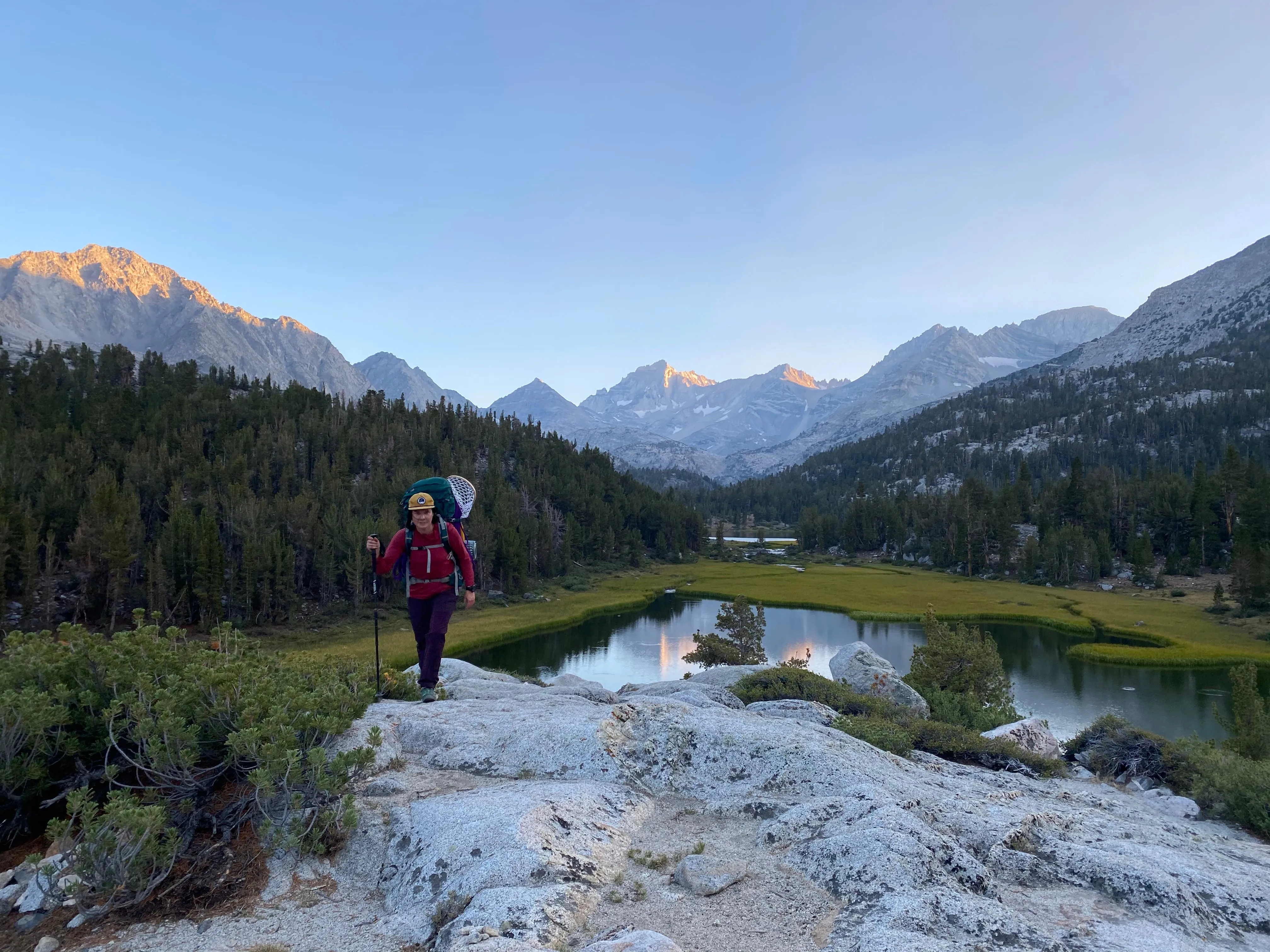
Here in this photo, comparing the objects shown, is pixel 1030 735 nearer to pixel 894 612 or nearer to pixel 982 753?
pixel 982 753

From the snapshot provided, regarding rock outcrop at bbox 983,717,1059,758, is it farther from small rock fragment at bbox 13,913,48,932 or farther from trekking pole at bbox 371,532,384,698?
small rock fragment at bbox 13,913,48,932

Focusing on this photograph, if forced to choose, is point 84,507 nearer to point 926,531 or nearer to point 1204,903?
point 1204,903

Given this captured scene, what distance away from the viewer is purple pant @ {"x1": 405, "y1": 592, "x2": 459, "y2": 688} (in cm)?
1286

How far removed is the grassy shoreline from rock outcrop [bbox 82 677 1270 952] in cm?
2492

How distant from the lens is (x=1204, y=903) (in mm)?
7090

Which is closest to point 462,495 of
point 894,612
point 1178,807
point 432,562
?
point 432,562

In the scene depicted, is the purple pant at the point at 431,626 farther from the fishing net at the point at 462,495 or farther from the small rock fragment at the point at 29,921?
the small rock fragment at the point at 29,921

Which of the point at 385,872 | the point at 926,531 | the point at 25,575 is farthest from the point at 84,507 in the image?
the point at 926,531

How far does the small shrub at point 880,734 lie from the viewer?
1306cm

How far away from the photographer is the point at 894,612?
241 feet

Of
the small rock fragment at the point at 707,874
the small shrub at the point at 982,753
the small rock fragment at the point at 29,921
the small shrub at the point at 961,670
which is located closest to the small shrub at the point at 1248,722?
the small shrub at the point at 961,670

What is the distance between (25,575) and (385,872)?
67.1 m

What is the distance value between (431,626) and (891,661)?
4982cm

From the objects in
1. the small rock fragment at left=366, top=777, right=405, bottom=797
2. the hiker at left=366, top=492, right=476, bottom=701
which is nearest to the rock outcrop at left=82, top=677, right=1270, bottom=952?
the small rock fragment at left=366, top=777, right=405, bottom=797
